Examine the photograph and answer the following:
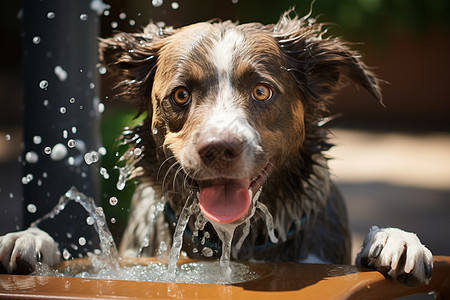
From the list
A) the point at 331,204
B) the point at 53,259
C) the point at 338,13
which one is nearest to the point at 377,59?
the point at 338,13

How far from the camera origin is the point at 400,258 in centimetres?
246

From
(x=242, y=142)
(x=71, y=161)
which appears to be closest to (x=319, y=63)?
(x=242, y=142)

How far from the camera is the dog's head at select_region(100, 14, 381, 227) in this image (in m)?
2.58

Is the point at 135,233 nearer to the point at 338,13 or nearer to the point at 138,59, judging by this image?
the point at 138,59

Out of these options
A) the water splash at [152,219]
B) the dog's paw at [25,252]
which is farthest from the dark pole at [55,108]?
the dog's paw at [25,252]

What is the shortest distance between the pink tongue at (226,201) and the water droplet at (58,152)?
48.6 inches

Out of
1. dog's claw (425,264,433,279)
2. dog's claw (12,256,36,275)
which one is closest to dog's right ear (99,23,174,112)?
dog's claw (12,256,36,275)

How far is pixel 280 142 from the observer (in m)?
2.89

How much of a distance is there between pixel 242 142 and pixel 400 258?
0.76 m

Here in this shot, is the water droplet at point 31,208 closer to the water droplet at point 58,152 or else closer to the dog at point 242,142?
the water droplet at point 58,152

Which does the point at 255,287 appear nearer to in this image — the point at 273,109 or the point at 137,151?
the point at 273,109

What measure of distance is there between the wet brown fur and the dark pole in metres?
0.33

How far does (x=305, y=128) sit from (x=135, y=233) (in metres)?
1.18

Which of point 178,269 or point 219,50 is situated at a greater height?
point 219,50
